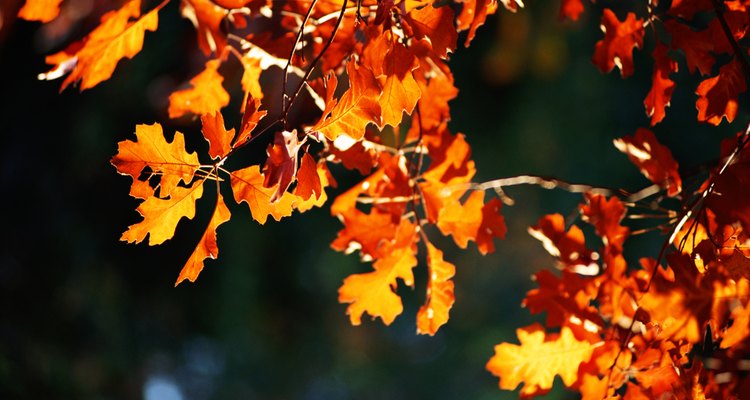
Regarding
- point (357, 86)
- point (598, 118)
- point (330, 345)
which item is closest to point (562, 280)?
point (357, 86)

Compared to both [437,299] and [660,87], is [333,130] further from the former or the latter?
[660,87]

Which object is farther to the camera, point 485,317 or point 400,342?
point 400,342

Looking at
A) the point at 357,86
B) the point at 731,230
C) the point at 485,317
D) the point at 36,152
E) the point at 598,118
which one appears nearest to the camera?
the point at 357,86

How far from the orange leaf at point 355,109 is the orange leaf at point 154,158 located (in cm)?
12

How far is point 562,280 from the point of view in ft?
2.57

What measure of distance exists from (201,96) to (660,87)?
54 centimetres

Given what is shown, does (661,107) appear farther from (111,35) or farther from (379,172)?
(111,35)

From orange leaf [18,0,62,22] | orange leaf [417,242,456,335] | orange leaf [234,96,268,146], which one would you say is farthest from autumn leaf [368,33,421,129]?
orange leaf [18,0,62,22]

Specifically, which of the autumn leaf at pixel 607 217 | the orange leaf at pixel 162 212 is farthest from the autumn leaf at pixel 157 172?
the autumn leaf at pixel 607 217

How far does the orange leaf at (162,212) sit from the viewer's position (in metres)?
0.58

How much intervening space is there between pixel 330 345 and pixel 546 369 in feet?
9.47

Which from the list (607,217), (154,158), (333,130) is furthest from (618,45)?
(154,158)

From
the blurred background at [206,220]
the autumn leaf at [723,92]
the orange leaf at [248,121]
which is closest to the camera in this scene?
the orange leaf at [248,121]

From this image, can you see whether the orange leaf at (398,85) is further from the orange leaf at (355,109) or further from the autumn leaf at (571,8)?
the autumn leaf at (571,8)
